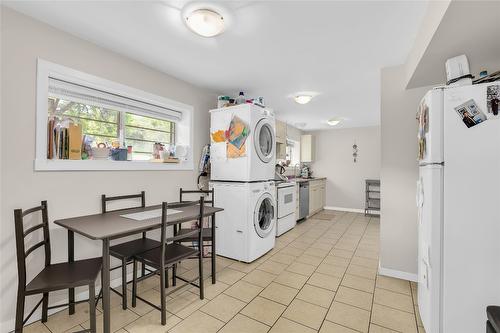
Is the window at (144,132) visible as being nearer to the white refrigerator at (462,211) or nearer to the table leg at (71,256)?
the table leg at (71,256)

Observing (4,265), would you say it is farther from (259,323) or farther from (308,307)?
(308,307)

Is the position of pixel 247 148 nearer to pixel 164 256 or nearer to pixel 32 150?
pixel 164 256

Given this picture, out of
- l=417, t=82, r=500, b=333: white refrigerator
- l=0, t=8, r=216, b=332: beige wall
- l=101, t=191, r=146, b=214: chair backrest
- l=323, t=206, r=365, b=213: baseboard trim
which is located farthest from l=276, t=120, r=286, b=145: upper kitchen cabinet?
l=417, t=82, r=500, b=333: white refrigerator

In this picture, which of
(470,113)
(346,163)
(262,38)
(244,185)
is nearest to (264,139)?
(244,185)

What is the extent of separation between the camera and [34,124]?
1.74m

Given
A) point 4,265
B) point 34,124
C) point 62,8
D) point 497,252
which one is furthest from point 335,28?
point 4,265

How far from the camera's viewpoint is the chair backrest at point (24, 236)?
4.42 ft

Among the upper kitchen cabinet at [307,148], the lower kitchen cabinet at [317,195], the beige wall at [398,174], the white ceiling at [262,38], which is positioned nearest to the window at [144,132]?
the white ceiling at [262,38]

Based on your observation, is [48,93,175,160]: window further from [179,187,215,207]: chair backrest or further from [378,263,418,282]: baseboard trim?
[378,263,418,282]: baseboard trim

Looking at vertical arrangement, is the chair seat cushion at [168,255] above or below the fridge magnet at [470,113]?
below

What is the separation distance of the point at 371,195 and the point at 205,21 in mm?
5699

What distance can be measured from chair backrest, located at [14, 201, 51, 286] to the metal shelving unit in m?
5.94

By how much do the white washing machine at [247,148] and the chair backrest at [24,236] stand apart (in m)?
1.72

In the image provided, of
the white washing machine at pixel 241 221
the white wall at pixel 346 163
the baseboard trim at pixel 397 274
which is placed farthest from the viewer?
the white wall at pixel 346 163
